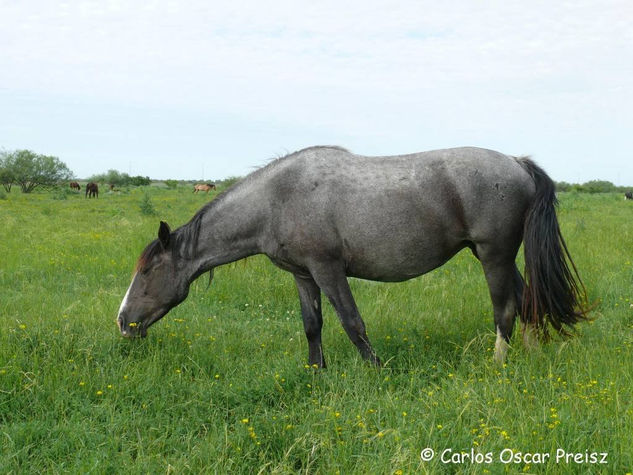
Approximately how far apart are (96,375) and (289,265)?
6.31 feet

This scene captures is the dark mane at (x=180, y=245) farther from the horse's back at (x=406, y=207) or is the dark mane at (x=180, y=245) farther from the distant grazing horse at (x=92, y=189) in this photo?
the distant grazing horse at (x=92, y=189)

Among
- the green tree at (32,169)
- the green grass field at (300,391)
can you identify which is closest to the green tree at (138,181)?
the green tree at (32,169)

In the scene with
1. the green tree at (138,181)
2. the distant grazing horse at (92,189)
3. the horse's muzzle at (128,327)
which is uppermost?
the green tree at (138,181)

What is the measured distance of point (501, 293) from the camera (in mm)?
4727

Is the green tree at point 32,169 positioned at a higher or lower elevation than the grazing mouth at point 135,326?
higher

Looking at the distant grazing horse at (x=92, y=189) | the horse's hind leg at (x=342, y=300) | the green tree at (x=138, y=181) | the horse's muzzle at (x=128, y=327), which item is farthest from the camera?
the green tree at (x=138, y=181)

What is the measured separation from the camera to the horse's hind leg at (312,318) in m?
5.05

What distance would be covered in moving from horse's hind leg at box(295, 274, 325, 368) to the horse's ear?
132 cm

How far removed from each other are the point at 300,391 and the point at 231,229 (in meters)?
1.70

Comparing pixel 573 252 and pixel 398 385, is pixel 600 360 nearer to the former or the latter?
pixel 398 385

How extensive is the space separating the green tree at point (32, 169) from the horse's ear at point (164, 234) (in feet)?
212

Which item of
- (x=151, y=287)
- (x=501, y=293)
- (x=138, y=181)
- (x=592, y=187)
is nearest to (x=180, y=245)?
(x=151, y=287)

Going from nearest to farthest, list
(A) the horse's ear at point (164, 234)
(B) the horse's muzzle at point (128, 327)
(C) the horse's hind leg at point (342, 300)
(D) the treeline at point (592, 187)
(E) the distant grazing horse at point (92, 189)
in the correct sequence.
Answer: (C) the horse's hind leg at point (342, 300) → (A) the horse's ear at point (164, 234) → (B) the horse's muzzle at point (128, 327) → (E) the distant grazing horse at point (92, 189) → (D) the treeline at point (592, 187)

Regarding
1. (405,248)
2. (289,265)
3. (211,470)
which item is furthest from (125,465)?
(405,248)
